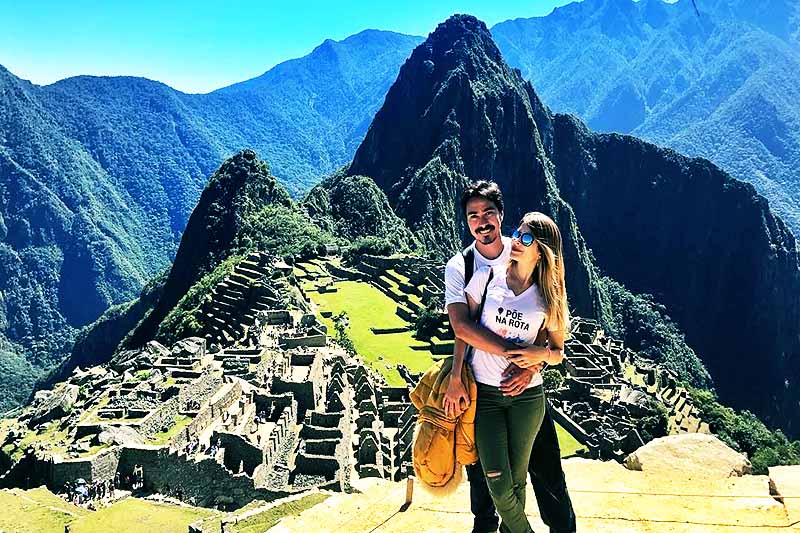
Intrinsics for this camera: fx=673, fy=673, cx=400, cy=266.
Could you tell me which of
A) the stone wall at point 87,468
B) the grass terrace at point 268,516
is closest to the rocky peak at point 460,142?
the stone wall at point 87,468

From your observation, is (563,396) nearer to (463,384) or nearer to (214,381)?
(214,381)

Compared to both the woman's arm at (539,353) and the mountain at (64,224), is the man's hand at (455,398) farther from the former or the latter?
the mountain at (64,224)

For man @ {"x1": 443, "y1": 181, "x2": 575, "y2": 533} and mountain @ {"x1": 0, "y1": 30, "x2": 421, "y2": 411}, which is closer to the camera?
man @ {"x1": 443, "y1": 181, "x2": 575, "y2": 533}

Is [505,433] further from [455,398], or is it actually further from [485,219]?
[485,219]

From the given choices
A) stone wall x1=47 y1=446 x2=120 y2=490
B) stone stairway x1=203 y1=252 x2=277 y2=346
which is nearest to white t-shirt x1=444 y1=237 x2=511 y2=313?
stone wall x1=47 y1=446 x2=120 y2=490

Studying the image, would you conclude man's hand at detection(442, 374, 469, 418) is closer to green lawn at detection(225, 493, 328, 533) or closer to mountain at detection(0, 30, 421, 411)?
green lawn at detection(225, 493, 328, 533)
